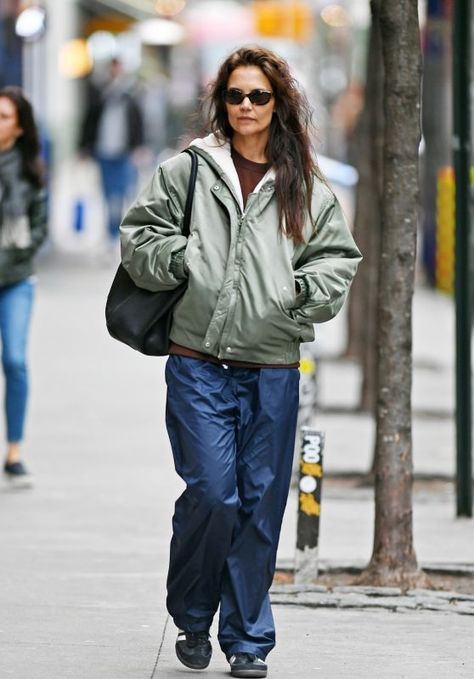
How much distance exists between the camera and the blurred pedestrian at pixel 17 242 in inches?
355

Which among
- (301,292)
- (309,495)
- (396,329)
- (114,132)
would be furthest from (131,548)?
(114,132)

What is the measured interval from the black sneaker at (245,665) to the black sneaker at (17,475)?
3.58 m

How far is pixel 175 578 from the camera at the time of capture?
220 inches

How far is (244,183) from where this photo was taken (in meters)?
5.61

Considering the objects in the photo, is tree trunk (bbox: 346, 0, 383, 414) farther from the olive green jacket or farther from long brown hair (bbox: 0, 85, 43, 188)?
the olive green jacket

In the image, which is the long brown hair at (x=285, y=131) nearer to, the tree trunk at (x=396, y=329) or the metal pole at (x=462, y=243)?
the tree trunk at (x=396, y=329)

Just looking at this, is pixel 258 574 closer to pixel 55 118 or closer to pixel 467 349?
pixel 467 349

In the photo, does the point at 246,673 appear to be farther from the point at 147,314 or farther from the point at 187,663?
the point at 147,314

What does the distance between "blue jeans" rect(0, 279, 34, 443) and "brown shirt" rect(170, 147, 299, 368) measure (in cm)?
350

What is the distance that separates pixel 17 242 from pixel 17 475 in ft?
3.76

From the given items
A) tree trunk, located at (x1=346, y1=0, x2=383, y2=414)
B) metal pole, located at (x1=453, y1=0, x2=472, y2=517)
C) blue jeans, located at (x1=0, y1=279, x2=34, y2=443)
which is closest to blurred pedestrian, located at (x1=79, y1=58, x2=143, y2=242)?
tree trunk, located at (x1=346, y1=0, x2=383, y2=414)

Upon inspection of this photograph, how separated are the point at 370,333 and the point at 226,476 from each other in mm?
5813

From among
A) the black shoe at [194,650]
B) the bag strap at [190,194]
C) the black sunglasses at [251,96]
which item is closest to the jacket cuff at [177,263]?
the bag strap at [190,194]

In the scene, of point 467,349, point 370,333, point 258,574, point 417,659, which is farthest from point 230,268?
point 370,333
